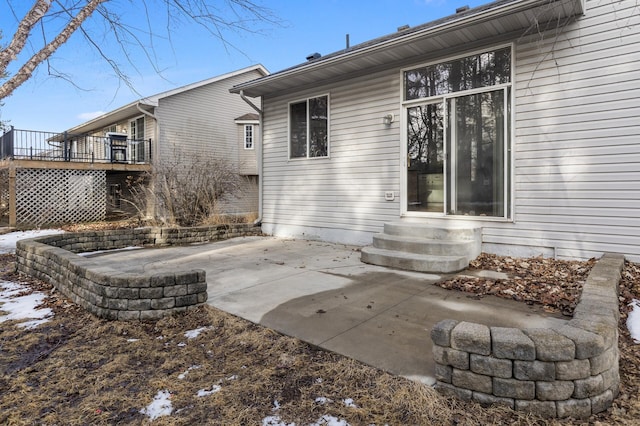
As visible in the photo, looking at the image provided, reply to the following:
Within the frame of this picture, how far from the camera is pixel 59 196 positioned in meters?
12.6

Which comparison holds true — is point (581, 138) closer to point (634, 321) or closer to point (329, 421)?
point (634, 321)

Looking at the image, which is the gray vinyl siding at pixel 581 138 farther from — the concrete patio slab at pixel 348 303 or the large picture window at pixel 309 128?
the large picture window at pixel 309 128

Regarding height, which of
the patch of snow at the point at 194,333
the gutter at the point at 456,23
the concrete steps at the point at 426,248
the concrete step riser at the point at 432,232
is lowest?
the patch of snow at the point at 194,333

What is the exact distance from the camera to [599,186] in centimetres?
480

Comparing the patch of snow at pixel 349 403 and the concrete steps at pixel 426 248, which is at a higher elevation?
the concrete steps at pixel 426 248

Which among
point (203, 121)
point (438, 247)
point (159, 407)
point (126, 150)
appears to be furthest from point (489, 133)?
point (126, 150)

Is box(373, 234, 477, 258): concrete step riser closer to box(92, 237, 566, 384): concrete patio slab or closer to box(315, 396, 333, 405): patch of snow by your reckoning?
box(92, 237, 566, 384): concrete patio slab

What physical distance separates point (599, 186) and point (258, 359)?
15.9 feet

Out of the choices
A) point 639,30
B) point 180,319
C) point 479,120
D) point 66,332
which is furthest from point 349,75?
point 66,332

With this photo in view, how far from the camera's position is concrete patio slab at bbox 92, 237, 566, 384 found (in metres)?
2.74

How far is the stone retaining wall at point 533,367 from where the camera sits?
6.28 ft

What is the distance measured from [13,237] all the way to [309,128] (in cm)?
819

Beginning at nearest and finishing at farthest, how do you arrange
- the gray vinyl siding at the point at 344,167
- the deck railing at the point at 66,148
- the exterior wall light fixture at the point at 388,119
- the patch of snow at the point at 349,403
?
the patch of snow at the point at 349,403 < the exterior wall light fixture at the point at 388,119 < the gray vinyl siding at the point at 344,167 < the deck railing at the point at 66,148

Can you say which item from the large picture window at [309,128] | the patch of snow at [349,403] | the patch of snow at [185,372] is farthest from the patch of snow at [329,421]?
the large picture window at [309,128]
